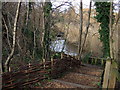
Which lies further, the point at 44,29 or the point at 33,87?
the point at 44,29

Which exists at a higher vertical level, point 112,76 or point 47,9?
point 47,9

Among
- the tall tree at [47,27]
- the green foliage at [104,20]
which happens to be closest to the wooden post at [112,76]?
the tall tree at [47,27]

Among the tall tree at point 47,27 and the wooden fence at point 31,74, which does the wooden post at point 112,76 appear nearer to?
the wooden fence at point 31,74

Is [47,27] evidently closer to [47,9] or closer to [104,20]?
[47,9]

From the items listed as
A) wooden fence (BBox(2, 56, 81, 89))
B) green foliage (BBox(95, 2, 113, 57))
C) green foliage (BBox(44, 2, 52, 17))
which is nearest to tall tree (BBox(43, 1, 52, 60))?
green foliage (BBox(44, 2, 52, 17))

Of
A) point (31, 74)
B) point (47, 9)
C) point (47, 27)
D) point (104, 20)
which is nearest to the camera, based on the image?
point (31, 74)

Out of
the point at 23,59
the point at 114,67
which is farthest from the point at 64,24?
the point at 114,67

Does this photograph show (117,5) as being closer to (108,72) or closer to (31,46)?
(31,46)

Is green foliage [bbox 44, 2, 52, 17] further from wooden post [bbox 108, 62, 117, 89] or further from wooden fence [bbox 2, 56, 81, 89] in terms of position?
wooden post [bbox 108, 62, 117, 89]

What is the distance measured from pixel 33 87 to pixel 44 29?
3864 millimetres

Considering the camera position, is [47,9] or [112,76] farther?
[47,9]

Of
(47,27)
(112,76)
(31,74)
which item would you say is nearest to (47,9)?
(47,27)

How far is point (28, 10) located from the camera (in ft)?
26.2

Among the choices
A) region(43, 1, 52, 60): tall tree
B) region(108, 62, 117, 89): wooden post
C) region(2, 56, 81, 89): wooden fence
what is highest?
region(43, 1, 52, 60): tall tree
